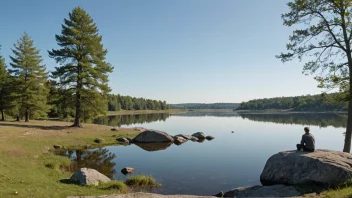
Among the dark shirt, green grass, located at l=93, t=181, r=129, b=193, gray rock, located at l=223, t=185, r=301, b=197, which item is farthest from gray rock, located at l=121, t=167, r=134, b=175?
the dark shirt

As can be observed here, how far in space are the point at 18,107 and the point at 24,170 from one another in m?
38.3

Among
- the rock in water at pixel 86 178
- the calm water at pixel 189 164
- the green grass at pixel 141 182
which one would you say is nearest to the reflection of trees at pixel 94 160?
the calm water at pixel 189 164

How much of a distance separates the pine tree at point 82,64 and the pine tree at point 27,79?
360 inches

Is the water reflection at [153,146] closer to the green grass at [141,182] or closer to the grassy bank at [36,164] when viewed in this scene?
the grassy bank at [36,164]

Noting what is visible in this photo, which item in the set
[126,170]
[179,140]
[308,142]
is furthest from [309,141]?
[179,140]

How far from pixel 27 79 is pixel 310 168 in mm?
49663

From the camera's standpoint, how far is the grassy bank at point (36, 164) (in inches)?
547

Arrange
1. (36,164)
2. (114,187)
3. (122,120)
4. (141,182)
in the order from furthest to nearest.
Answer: (122,120)
(36,164)
(141,182)
(114,187)

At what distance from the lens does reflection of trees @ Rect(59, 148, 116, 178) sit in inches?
905

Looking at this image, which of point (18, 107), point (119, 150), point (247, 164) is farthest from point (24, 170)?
point (18, 107)

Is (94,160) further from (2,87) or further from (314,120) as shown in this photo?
(314,120)

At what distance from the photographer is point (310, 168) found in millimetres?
15406

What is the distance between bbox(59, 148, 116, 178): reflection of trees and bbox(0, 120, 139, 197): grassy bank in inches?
50.6

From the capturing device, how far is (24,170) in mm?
17484
